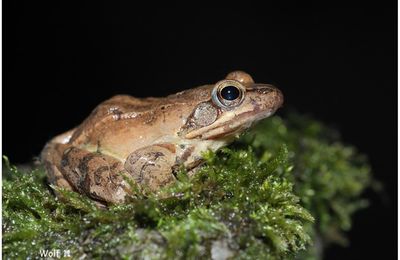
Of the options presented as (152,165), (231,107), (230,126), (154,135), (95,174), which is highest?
(231,107)

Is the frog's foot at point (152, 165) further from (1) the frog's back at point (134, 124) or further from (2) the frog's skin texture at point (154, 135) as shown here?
(1) the frog's back at point (134, 124)

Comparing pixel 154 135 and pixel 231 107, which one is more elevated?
pixel 231 107

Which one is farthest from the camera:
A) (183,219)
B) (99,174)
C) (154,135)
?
(154,135)

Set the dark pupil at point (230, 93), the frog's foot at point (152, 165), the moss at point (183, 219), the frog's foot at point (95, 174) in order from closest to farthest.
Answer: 1. the moss at point (183, 219)
2. the frog's foot at point (95, 174)
3. the frog's foot at point (152, 165)
4. the dark pupil at point (230, 93)

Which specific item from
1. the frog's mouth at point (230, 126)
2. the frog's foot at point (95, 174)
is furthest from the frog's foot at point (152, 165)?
the frog's mouth at point (230, 126)

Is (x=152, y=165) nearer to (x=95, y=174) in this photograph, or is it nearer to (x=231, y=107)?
(x=95, y=174)

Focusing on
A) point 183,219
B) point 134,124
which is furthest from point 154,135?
point 183,219
